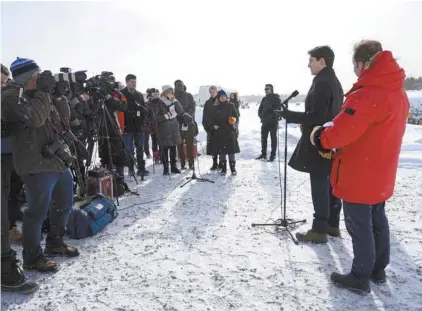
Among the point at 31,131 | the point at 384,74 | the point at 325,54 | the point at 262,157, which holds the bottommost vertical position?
the point at 262,157

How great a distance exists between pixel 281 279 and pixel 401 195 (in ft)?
11.2

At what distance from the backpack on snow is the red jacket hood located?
→ 2992 millimetres

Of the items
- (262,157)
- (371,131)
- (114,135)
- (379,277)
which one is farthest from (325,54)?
(262,157)

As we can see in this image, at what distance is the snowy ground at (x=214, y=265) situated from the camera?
2.49 m

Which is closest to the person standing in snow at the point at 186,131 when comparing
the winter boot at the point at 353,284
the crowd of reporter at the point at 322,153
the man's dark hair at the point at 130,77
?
the man's dark hair at the point at 130,77

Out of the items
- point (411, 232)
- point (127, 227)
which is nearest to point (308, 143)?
point (411, 232)

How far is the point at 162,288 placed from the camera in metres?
2.67

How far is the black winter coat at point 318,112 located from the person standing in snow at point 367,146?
28.1 inches

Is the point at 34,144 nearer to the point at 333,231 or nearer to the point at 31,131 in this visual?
the point at 31,131

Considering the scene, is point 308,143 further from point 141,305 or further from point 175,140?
point 175,140

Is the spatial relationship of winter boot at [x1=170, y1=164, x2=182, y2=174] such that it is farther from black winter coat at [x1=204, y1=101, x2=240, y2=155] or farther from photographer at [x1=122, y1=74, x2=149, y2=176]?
black winter coat at [x1=204, y1=101, x2=240, y2=155]

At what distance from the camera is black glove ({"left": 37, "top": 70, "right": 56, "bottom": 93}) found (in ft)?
8.70

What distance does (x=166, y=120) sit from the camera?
6637 millimetres

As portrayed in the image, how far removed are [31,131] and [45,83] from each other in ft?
1.29
